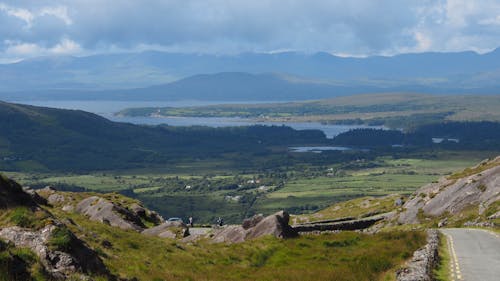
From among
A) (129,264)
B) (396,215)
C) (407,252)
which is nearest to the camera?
(129,264)

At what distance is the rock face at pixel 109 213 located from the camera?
58.0 m

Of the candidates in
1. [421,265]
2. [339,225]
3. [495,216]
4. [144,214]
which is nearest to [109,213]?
[144,214]

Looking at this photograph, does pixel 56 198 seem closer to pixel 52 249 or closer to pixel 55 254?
pixel 52 249

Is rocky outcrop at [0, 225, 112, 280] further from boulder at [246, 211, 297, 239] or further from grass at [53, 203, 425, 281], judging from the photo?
boulder at [246, 211, 297, 239]

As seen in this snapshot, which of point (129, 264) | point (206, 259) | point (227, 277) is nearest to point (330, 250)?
point (206, 259)

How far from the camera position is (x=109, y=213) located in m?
59.2

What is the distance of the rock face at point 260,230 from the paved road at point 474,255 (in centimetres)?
1316

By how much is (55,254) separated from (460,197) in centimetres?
5407

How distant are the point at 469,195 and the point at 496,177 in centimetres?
385

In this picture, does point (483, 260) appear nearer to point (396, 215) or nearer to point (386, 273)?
point (386, 273)

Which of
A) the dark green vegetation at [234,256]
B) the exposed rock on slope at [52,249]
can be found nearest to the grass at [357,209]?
the dark green vegetation at [234,256]

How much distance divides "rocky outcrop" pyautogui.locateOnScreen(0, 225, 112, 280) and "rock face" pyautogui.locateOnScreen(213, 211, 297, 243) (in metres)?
24.9

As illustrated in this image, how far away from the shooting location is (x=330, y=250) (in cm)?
4381

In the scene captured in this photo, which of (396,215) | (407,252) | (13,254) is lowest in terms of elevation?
(396,215)
